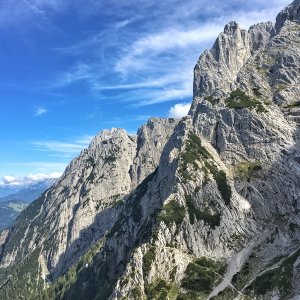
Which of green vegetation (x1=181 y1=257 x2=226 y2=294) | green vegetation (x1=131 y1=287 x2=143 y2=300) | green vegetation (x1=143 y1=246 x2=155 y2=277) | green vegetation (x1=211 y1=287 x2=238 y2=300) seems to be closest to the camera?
green vegetation (x1=211 y1=287 x2=238 y2=300)

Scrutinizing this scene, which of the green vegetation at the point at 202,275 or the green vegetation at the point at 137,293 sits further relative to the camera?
the green vegetation at the point at 202,275

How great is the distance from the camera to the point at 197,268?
589 ft

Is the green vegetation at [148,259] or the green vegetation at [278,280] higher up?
the green vegetation at [148,259]

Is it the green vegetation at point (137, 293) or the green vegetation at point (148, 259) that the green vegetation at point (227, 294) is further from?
the green vegetation at point (148, 259)

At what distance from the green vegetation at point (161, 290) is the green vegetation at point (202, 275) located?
16.7 feet

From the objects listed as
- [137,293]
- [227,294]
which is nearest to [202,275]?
[227,294]

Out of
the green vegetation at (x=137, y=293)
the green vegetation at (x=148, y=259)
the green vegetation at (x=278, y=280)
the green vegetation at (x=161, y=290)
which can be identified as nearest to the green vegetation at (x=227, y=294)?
the green vegetation at (x=278, y=280)

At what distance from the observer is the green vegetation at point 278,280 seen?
494 feet

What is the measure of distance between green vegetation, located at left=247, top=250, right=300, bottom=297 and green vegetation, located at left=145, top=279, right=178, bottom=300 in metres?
30.8

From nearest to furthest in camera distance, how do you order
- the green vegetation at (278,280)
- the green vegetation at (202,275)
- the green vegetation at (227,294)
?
the green vegetation at (278,280)
the green vegetation at (227,294)
the green vegetation at (202,275)

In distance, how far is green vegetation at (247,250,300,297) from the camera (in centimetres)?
15050

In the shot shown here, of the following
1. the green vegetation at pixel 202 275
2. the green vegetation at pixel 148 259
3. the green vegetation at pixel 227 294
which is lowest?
the green vegetation at pixel 227 294

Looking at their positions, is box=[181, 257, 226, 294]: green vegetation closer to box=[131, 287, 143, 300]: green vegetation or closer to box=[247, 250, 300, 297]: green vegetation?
box=[131, 287, 143, 300]: green vegetation

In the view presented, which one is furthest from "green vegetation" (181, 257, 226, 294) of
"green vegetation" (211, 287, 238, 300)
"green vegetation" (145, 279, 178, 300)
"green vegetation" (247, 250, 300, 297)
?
"green vegetation" (247, 250, 300, 297)
